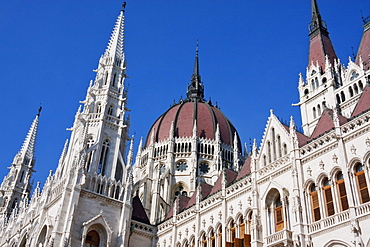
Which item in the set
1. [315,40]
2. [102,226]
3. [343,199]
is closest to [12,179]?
[102,226]

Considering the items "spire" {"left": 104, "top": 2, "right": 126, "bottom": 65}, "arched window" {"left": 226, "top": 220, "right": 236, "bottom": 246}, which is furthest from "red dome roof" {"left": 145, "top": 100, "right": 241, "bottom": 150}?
"arched window" {"left": 226, "top": 220, "right": 236, "bottom": 246}

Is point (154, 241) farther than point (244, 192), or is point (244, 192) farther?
point (154, 241)

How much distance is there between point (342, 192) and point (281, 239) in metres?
4.72

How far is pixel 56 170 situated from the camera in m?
43.5

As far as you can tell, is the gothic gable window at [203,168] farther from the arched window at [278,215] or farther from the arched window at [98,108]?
the arched window at [278,215]

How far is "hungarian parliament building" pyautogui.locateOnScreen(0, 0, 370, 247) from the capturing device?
972 inches

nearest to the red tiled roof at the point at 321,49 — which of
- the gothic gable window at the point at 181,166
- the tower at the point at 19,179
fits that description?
the gothic gable window at the point at 181,166

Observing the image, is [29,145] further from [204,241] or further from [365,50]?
[365,50]

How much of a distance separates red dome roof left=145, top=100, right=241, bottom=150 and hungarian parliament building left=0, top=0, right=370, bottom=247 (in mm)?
211

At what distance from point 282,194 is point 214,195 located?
7.91 m

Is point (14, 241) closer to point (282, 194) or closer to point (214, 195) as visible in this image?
point (214, 195)

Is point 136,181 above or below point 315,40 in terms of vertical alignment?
below

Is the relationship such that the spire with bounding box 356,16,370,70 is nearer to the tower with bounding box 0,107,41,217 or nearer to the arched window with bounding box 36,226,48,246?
the arched window with bounding box 36,226,48,246

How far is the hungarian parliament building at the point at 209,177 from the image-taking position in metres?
24.7
